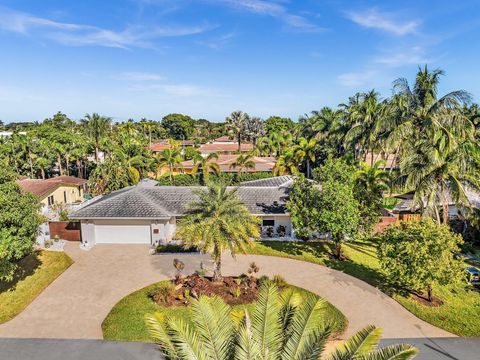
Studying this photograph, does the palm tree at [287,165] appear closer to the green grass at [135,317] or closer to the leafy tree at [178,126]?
the green grass at [135,317]

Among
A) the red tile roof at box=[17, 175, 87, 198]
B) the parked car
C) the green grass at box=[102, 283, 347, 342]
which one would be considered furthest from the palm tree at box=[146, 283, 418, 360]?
the red tile roof at box=[17, 175, 87, 198]

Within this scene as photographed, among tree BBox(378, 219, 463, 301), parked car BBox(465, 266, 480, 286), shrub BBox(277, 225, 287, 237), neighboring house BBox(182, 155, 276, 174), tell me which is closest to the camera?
tree BBox(378, 219, 463, 301)

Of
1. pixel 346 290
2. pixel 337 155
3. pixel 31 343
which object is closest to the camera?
pixel 31 343

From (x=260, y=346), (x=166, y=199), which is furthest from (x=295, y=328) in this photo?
(x=166, y=199)

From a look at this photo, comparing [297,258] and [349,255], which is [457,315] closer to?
[349,255]

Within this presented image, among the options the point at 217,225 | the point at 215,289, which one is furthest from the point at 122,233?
the point at 217,225

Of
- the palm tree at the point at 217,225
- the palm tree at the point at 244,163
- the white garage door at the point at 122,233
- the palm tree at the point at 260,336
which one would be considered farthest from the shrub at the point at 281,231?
the palm tree at the point at 244,163

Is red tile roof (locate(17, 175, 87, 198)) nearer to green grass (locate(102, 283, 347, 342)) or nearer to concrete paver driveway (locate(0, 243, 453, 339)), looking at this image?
concrete paver driveway (locate(0, 243, 453, 339))
